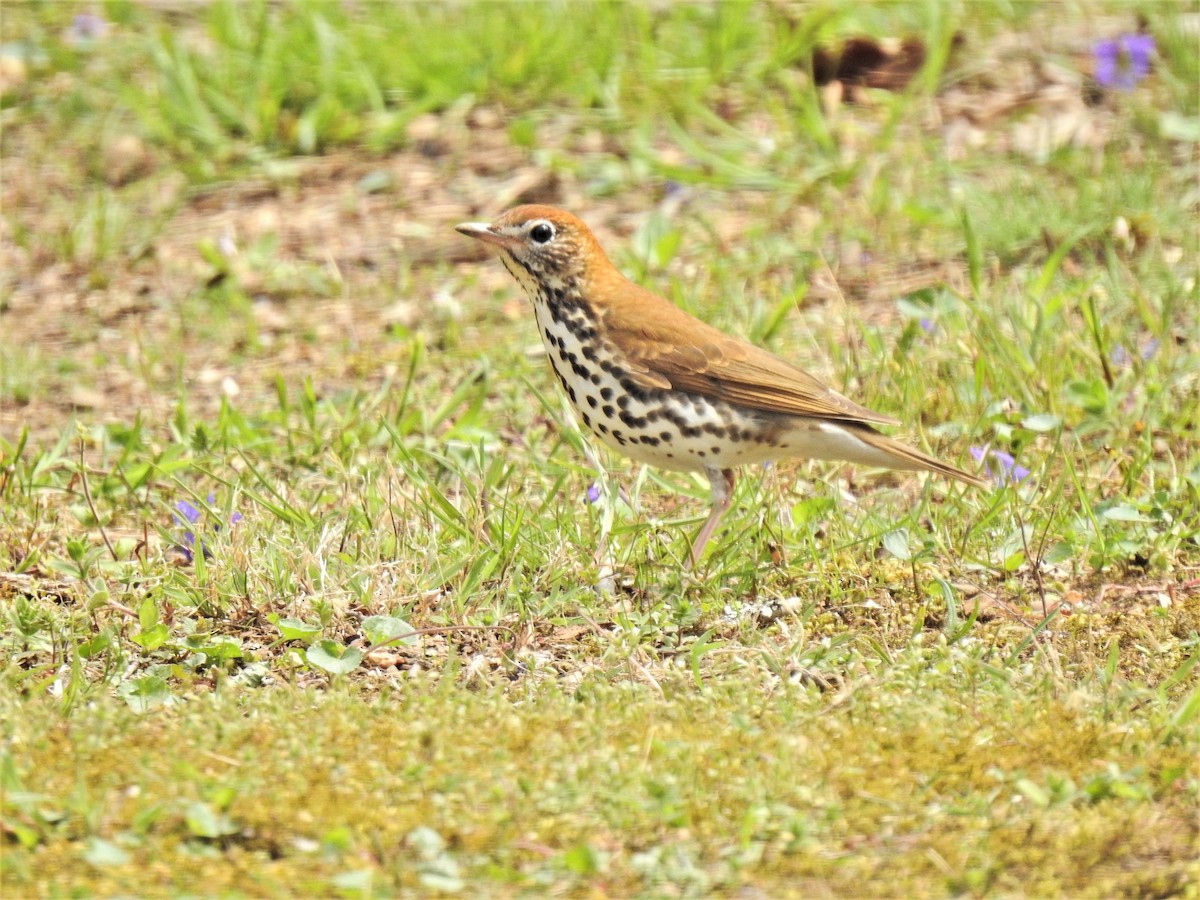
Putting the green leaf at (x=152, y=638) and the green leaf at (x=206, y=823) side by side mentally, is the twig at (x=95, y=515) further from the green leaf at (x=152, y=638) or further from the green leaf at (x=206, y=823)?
the green leaf at (x=206, y=823)

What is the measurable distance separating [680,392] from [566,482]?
1.66ft

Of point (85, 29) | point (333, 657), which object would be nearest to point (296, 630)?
point (333, 657)

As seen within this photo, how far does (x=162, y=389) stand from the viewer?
21.7ft

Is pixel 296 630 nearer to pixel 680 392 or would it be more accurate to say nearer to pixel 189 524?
pixel 189 524

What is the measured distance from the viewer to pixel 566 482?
208 inches

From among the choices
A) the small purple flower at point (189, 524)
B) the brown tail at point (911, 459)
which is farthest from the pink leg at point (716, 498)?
the small purple flower at point (189, 524)

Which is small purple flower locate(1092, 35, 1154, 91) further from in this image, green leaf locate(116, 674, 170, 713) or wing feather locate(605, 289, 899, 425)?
green leaf locate(116, 674, 170, 713)

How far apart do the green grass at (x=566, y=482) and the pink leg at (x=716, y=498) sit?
0.08 metres

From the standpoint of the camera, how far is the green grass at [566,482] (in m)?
3.40

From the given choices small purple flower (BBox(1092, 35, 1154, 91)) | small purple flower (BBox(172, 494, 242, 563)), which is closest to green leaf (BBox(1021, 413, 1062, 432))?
small purple flower (BBox(172, 494, 242, 563))

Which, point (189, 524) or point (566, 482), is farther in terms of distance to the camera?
point (566, 482)

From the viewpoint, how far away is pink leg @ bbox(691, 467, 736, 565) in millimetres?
4773

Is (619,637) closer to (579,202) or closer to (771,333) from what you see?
(771,333)

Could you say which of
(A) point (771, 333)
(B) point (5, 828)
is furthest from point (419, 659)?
(A) point (771, 333)
